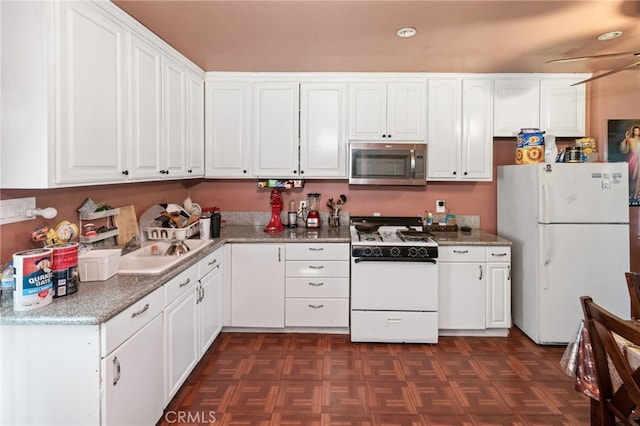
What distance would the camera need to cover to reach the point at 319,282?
10.6ft

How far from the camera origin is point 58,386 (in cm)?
149

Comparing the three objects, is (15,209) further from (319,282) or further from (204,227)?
(319,282)

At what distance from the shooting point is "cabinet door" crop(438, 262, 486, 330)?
321cm

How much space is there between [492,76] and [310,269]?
244 cm

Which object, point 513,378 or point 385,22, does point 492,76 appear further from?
point 513,378

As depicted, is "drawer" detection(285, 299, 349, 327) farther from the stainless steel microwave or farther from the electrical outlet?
the electrical outlet

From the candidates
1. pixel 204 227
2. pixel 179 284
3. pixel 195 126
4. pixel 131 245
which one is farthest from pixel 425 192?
pixel 131 245

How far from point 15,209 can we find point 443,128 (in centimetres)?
322

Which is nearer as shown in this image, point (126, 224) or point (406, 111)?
point (126, 224)

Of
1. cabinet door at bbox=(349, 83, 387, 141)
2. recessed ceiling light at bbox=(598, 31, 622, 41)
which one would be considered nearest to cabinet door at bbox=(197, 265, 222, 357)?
cabinet door at bbox=(349, 83, 387, 141)

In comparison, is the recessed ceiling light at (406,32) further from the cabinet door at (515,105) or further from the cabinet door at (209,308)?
the cabinet door at (209,308)

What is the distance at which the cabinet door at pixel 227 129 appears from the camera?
3543 millimetres

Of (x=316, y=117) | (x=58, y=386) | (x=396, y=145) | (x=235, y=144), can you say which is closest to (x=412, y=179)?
(x=396, y=145)

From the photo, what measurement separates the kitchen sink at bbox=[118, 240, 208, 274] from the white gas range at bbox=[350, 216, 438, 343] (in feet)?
4.26
